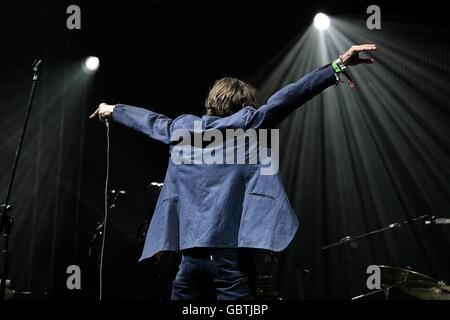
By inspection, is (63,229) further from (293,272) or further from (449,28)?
(449,28)

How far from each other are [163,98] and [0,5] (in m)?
1.80

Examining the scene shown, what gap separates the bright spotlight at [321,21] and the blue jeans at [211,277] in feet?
13.1

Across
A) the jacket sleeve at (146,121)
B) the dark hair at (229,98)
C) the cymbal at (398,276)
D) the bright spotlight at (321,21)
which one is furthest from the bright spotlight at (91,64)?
the dark hair at (229,98)

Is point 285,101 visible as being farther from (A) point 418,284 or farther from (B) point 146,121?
(A) point 418,284

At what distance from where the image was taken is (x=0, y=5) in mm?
4742

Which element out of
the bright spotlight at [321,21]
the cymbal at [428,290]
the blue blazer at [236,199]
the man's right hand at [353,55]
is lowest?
the cymbal at [428,290]

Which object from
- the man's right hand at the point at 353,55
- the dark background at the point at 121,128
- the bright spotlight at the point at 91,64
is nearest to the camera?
the man's right hand at the point at 353,55

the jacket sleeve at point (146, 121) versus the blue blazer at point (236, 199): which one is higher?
the jacket sleeve at point (146, 121)

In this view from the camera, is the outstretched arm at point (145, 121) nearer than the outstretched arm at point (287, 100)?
No

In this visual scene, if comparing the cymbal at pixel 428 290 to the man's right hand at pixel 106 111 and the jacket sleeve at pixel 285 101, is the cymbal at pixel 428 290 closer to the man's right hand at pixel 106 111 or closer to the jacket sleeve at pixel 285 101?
the jacket sleeve at pixel 285 101

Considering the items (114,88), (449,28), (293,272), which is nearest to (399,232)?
(293,272)

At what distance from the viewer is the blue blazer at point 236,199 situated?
151cm

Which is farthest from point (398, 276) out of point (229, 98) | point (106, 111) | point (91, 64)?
point (91, 64)
